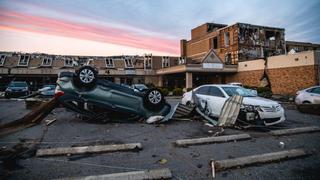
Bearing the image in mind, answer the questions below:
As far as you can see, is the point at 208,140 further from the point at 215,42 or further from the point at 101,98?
the point at 215,42

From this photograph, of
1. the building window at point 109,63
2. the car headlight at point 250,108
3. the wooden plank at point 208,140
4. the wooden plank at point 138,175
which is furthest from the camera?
the building window at point 109,63

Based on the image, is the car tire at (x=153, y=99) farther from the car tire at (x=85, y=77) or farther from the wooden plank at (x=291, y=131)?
the wooden plank at (x=291, y=131)

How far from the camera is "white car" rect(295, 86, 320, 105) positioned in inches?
439

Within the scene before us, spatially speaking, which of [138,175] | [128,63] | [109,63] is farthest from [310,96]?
[109,63]

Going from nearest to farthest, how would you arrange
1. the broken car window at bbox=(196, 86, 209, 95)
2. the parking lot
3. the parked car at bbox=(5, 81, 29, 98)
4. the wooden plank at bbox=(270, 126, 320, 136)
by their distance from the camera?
the parking lot < the wooden plank at bbox=(270, 126, 320, 136) < the broken car window at bbox=(196, 86, 209, 95) < the parked car at bbox=(5, 81, 29, 98)

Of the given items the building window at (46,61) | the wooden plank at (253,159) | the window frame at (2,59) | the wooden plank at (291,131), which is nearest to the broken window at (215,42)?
the building window at (46,61)

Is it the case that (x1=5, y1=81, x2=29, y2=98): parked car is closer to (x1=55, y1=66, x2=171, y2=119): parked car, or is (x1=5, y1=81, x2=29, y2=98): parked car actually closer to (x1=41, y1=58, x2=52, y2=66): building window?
(x1=41, y1=58, x2=52, y2=66): building window

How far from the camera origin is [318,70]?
74.7 feet

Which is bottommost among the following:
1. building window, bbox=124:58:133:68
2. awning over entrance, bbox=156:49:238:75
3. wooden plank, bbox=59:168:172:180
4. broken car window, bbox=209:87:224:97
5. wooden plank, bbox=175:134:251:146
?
wooden plank, bbox=175:134:251:146

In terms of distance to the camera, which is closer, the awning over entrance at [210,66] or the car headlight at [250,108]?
the car headlight at [250,108]

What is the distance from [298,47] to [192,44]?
24.1m

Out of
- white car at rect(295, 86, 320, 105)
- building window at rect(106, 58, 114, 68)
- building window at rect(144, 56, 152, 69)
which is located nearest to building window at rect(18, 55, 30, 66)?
building window at rect(106, 58, 114, 68)

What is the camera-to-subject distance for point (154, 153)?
493cm

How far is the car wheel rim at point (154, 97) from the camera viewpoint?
8680 millimetres
